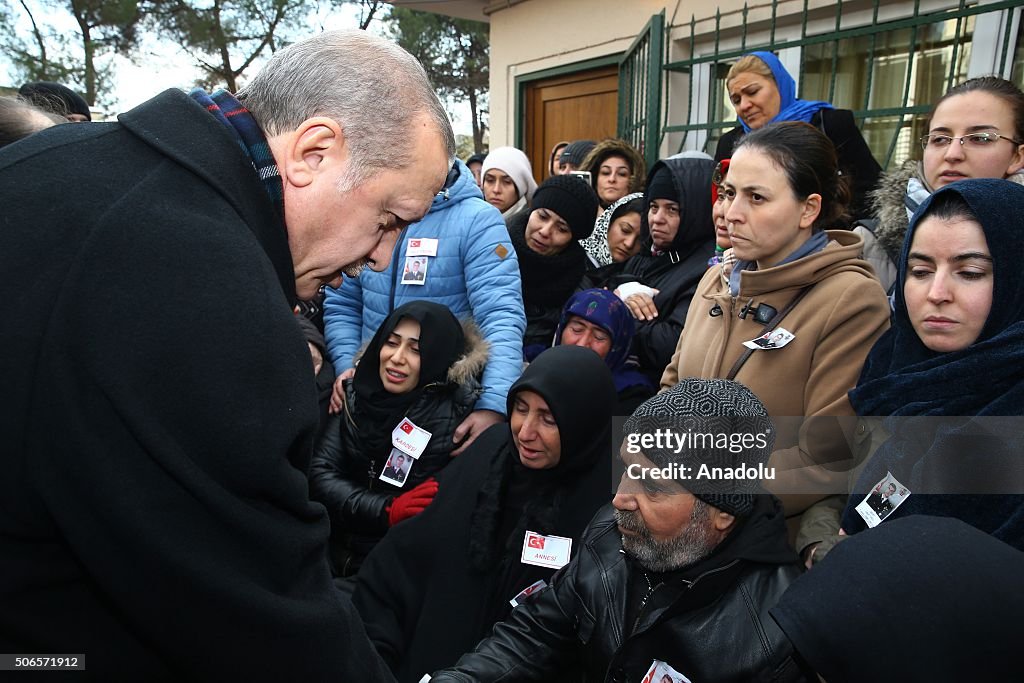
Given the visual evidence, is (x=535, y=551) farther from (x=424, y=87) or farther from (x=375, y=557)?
(x=424, y=87)

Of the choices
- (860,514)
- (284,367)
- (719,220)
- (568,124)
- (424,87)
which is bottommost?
(860,514)

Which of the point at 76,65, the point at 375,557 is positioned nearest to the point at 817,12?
the point at 375,557

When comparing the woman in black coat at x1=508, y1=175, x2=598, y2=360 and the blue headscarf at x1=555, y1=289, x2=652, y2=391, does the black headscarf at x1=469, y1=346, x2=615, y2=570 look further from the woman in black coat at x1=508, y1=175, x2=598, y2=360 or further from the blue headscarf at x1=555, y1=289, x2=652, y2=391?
the woman in black coat at x1=508, y1=175, x2=598, y2=360

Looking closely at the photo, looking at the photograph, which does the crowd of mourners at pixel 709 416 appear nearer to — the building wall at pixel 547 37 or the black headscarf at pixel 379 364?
the black headscarf at pixel 379 364

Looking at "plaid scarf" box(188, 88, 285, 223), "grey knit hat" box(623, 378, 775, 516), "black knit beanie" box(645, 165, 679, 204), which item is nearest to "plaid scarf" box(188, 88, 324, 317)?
"plaid scarf" box(188, 88, 285, 223)

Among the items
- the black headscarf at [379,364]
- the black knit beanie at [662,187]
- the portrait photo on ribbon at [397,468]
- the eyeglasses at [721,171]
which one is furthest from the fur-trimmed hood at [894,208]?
the portrait photo on ribbon at [397,468]

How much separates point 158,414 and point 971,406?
62.7 inches

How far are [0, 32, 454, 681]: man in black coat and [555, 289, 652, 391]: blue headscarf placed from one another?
207 centimetres

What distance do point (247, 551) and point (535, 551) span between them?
1.45m

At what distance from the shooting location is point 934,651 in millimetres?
1062

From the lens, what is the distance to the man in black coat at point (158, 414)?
795mm

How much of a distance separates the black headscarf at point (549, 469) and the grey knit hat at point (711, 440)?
0.48 metres

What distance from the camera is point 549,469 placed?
2346 millimetres

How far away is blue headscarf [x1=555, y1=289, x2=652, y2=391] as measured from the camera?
2.94 meters
